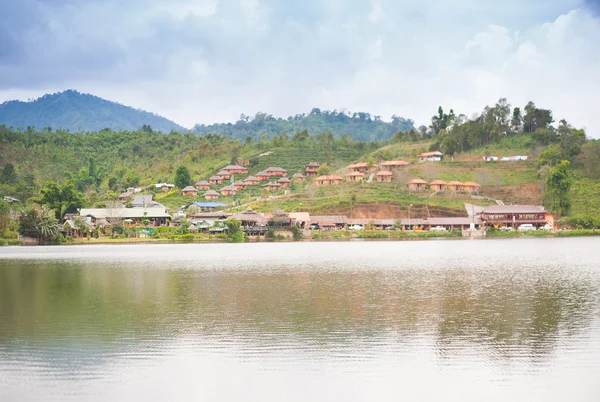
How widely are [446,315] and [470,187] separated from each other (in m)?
59.9

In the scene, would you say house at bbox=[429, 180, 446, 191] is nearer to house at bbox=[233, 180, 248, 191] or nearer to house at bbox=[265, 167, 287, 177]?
house at bbox=[265, 167, 287, 177]

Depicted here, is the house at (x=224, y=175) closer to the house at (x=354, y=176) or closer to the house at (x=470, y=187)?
the house at (x=354, y=176)

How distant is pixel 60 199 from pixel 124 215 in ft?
22.5

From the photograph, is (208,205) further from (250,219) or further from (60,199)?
(60,199)

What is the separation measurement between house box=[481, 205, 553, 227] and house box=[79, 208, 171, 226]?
116ft

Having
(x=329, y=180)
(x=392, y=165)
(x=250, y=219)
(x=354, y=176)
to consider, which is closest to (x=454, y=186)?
(x=392, y=165)

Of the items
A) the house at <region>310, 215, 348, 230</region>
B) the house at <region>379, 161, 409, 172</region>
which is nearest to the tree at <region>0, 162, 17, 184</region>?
the house at <region>310, 215, 348, 230</region>

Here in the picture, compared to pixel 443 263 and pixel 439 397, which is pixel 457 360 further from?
pixel 443 263

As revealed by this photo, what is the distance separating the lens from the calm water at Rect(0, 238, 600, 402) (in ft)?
37.8

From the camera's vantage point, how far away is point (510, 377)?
1198cm

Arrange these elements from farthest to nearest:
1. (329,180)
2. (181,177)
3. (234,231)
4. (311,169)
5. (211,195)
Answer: (311,169) → (181,177) → (329,180) → (211,195) → (234,231)

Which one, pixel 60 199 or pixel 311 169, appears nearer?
pixel 60 199

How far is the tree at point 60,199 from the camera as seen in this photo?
2527 inches

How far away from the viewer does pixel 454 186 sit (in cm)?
7550
